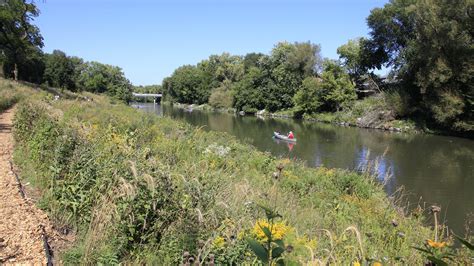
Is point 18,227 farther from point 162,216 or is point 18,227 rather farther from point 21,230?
point 162,216

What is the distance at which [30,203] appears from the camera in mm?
6223

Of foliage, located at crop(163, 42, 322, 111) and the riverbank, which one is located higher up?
foliage, located at crop(163, 42, 322, 111)

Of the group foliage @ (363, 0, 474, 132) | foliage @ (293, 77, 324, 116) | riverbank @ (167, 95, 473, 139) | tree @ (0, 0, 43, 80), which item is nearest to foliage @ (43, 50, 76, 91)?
tree @ (0, 0, 43, 80)

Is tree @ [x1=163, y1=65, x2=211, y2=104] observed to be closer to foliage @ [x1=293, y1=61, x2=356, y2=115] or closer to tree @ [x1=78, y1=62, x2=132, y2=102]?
tree @ [x1=78, y1=62, x2=132, y2=102]

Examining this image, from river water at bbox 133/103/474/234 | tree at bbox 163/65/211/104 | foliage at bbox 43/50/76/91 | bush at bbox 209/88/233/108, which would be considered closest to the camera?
river water at bbox 133/103/474/234

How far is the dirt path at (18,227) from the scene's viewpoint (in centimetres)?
450

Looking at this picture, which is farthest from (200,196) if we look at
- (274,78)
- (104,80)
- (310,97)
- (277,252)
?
(104,80)

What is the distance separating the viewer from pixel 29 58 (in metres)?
52.3

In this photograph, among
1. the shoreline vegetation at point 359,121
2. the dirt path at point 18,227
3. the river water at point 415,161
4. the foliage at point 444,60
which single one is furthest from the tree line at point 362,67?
the dirt path at point 18,227

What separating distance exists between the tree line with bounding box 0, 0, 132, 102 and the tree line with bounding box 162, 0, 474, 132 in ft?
110

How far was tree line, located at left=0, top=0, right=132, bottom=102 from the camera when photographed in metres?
38.2

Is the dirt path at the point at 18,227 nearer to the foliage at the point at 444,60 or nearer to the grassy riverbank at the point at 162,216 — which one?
the grassy riverbank at the point at 162,216

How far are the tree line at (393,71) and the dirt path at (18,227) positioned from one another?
136 ft

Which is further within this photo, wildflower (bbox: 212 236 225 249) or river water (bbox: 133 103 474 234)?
river water (bbox: 133 103 474 234)
